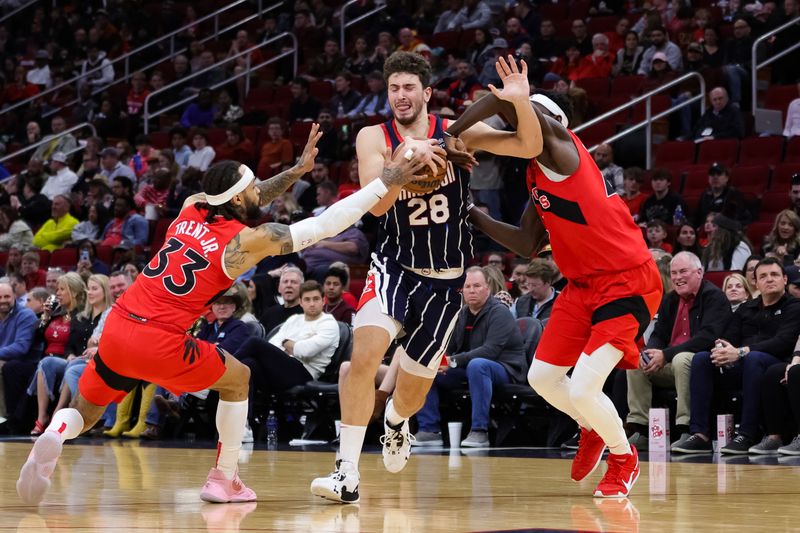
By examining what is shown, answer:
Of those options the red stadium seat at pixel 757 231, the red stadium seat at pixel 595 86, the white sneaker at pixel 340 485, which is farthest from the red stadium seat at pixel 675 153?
the white sneaker at pixel 340 485

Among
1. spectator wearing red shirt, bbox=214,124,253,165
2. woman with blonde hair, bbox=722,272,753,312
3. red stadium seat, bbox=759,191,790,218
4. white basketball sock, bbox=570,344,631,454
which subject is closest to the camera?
white basketball sock, bbox=570,344,631,454

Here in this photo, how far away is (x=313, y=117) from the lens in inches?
677

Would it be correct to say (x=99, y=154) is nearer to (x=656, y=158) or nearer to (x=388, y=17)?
(x=388, y=17)

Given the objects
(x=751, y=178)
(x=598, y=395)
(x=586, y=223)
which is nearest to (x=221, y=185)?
(x=586, y=223)

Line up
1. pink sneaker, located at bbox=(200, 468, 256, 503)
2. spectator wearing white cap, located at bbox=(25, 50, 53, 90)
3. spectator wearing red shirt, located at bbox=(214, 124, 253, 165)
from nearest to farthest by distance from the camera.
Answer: pink sneaker, located at bbox=(200, 468, 256, 503)
spectator wearing red shirt, located at bbox=(214, 124, 253, 165)
spectator wearing white cap, located at bbox=(25, 50, 53, 90)

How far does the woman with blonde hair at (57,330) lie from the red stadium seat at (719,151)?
6653mm

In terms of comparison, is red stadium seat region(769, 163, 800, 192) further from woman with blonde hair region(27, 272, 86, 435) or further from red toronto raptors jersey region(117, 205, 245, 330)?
red toronto raptors jersey region(117, 205, 245, 330)

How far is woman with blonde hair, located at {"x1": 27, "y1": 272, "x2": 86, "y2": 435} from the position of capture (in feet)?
38.8

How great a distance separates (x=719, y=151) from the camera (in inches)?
517

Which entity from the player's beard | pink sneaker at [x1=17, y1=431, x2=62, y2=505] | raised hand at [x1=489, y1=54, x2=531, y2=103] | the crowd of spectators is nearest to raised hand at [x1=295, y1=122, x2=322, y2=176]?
the player's beard

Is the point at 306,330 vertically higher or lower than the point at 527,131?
lower

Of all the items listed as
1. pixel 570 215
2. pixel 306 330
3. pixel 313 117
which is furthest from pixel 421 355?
pixel 313 117

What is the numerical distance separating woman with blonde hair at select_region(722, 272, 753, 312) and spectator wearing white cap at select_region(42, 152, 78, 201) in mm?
10981

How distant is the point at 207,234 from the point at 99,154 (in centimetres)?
1303
